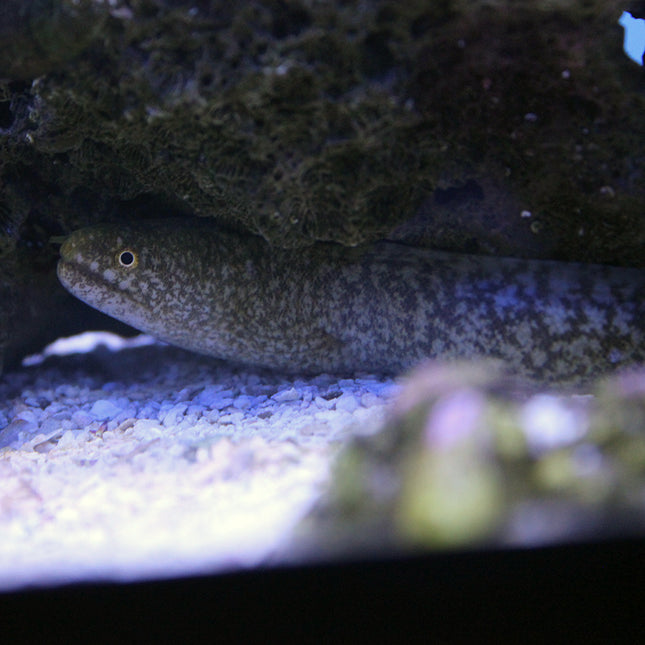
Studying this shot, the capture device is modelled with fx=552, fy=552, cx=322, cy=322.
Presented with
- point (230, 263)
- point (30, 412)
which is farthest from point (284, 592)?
point (30, 412)

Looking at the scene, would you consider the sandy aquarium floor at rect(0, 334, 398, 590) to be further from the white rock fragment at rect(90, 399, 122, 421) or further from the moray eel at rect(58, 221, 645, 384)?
the moray eel at rect(58, 221, 645, 384)

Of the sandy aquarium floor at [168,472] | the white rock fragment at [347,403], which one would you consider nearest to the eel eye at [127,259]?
the sandy aquarium floor at [168,472]

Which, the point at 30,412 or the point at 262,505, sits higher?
the point at 262,505

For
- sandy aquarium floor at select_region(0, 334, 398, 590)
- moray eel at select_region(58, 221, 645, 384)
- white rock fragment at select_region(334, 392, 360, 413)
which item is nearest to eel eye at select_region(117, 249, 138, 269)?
moray eel at select_region(58, 221, 645, 384)

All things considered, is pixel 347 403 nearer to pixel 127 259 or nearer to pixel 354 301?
pixel 354 301

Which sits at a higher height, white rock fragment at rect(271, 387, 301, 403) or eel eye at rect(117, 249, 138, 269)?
eel eye at rect(117, 249, 138, 269)

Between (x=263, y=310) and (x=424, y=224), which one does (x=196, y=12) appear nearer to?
(x=424, y=224)
